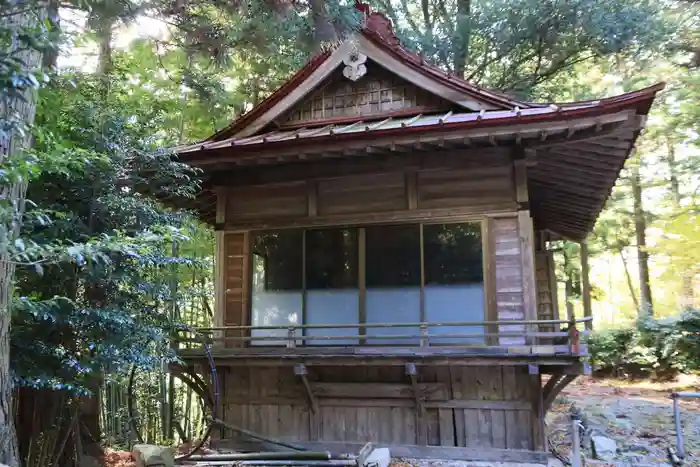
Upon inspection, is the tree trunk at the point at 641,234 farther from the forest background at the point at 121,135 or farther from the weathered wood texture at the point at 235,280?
the weathered wood texture at the point at 235,280

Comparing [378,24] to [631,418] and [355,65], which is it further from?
[631,418]

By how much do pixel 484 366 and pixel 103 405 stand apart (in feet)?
22.2

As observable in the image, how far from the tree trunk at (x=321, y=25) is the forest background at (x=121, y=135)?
0.05ft

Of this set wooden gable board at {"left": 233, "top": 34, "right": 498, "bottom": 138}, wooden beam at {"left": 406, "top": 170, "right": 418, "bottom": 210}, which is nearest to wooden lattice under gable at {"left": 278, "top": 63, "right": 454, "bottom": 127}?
wooden gable board at {"left": 233, "top": 34, "right": 498, "bottom": 138}

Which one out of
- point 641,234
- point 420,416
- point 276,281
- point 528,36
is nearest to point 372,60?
point 276,281

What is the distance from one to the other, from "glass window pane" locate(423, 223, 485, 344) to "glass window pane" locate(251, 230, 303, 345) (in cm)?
186

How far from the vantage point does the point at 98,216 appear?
5.31 m

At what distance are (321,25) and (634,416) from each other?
934 cm

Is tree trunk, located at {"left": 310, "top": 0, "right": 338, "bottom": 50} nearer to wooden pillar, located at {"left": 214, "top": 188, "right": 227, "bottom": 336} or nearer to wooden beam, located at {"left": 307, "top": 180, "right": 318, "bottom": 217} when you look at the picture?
wooden beam, located at {"left": 307, "top": 180, "right": 318, "bottom": 217}

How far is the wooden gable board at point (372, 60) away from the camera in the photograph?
7.43 meters

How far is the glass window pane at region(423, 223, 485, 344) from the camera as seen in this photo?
268 inches

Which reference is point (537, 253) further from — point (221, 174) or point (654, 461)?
point (221, 174)

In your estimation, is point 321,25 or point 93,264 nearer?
point 93,264

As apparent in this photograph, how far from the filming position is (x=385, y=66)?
7.73 meters
